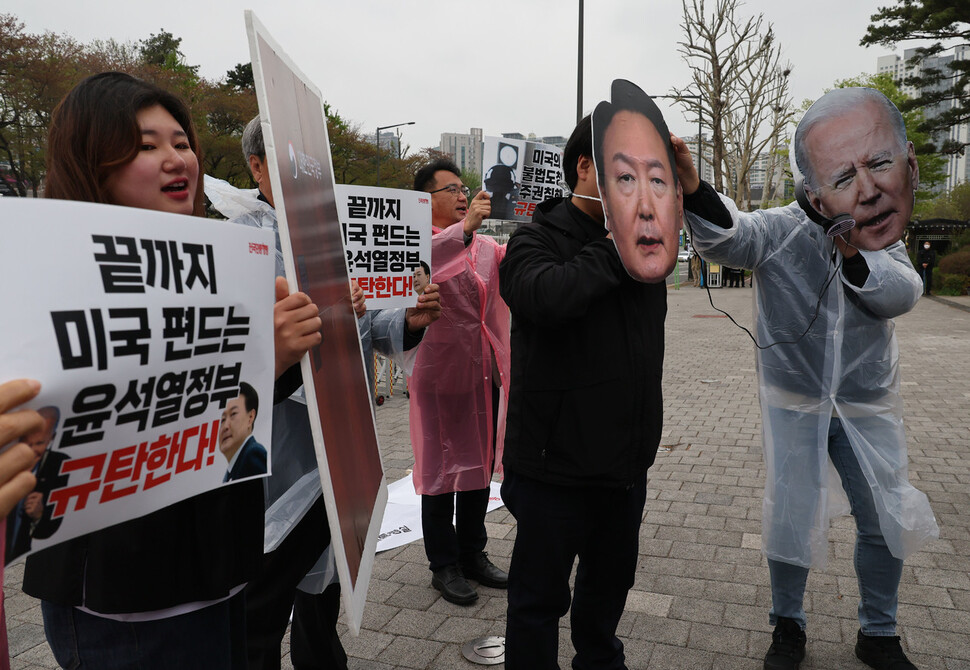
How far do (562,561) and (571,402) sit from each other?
1.52ft

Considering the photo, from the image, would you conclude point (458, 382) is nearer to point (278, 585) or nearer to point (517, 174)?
point (278, 585)

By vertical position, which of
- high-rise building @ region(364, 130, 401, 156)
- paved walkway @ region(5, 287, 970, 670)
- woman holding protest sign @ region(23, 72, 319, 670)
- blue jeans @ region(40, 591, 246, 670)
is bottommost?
paved walkway @ region(5, 287, 970, 670)

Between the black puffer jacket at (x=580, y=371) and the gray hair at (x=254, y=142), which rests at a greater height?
the gray hair at (x=254, y=142)

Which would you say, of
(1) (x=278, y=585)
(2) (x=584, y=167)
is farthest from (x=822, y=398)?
(1) (x=278, y=585)

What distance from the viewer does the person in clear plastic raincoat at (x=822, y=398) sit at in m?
2.49

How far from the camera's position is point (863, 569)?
267 cm

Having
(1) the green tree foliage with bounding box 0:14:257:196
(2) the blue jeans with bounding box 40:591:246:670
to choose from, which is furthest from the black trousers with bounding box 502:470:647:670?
(1) the green tree foliage with bounding box 0:14:257:196

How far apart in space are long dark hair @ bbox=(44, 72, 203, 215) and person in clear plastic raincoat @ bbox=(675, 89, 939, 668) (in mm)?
1656

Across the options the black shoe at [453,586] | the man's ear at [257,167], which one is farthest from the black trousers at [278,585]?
the black shoe at [453,586]

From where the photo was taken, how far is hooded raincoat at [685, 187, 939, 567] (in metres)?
2.51

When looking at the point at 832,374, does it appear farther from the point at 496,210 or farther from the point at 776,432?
the point at 496,210

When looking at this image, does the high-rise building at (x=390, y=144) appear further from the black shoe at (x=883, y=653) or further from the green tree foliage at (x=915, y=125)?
the black shoe at (x=883, y=653)

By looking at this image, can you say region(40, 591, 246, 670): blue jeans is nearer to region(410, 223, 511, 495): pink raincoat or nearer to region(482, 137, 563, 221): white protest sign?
region(410, 223, 511, 495): pink raincoat

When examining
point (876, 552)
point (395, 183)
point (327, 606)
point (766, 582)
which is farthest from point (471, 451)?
point (395, 183)
